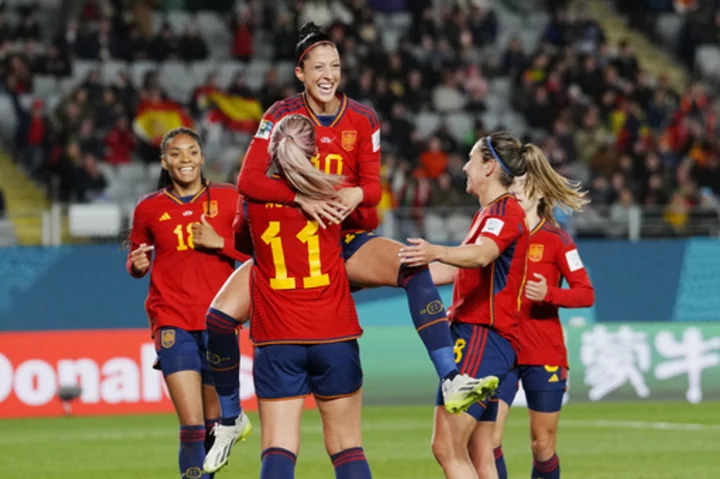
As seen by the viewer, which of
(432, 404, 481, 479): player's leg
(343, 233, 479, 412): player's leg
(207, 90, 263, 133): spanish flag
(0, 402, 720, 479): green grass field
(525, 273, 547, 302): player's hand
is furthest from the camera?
(207, 90, 263, 133): spanish flag

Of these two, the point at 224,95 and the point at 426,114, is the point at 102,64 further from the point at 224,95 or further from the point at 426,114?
the point at 426,114

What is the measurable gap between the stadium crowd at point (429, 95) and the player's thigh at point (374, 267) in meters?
12.6

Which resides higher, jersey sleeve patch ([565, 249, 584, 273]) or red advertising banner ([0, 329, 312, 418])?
jersey sleeve patch ([565, 249, 584, 273])

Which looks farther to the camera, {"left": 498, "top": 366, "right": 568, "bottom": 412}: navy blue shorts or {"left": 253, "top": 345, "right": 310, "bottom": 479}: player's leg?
{"left": 498, "top": 366, "right": 568, "bottom": 412}: navy blue shorts

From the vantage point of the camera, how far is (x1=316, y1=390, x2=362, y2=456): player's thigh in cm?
675

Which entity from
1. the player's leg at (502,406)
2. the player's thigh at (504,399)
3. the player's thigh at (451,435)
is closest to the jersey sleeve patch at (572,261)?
the player's leg at (502,406)

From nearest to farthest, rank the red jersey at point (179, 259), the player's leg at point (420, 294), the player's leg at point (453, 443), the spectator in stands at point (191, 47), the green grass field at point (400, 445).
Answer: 1. the player's leg at point (420, 294)
2. the player's leg at point (453, 443)
3. the red jersey at point (179, 259)
4. the green grass field at point (400, 445)
5. the spectator in stands at point (191, 47)

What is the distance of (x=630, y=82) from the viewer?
81.6 feet

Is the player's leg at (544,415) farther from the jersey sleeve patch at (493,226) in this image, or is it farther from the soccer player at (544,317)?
the jersey sleeve patch at (493,226)

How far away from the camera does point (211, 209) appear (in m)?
9.10

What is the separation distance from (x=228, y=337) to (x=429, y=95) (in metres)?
16.6

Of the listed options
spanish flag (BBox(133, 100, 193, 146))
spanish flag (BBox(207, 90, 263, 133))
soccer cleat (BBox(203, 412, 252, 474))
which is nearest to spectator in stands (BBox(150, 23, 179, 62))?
spanish flag (BBox(207, 90, 263, 133))

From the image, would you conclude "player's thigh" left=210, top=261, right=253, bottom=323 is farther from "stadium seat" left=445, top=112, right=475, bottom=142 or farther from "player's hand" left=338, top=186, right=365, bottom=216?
"stadium seat" left=445, top=112, right=475, bottom=142

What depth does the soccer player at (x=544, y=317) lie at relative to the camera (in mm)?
8414
